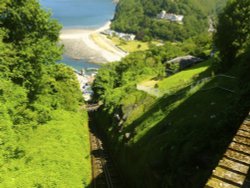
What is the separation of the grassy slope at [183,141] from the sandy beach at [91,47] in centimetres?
11784

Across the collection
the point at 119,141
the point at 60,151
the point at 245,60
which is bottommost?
the point at 119,141

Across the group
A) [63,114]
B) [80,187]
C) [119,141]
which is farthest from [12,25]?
[119,141]

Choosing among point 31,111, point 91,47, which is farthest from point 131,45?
point 31,111

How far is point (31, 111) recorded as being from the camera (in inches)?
784

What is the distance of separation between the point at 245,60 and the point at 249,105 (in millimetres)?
4085

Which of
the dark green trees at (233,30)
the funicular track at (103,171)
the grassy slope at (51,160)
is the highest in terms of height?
the dark green trees at (233,30)

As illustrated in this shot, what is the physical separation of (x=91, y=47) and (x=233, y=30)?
136740 mm

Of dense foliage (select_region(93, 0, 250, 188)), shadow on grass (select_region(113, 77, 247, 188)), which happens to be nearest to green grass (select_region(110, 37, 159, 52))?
dense foliage (select_region(93, 0, 250, 188))

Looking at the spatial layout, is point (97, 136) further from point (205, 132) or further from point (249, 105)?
point (249, 105)

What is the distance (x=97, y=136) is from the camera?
4547 centimetres

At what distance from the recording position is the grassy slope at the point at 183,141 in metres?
14.4

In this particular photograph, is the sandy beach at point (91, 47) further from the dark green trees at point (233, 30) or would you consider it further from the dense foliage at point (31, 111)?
the dense foliage at point (31, 111)

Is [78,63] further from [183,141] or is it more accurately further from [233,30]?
[183,141]

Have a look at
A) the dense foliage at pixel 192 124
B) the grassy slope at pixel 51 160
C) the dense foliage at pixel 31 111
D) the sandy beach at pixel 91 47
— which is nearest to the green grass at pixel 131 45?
the sandy beach at pixel 91 47
